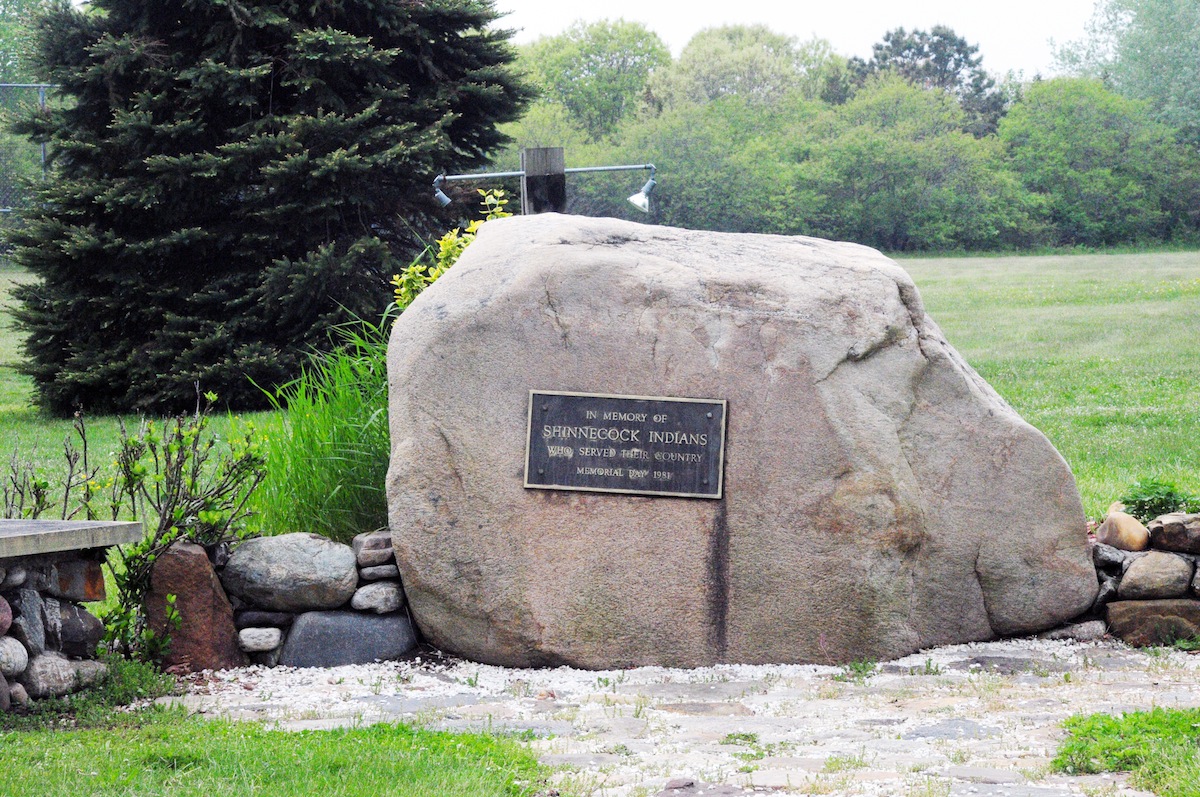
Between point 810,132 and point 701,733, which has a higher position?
Answer: point 810,132

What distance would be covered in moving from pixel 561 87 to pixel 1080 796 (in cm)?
5093

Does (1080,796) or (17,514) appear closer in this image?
(1080,796)

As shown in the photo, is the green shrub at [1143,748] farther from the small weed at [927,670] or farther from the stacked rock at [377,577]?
the stacked rock at [377,577]

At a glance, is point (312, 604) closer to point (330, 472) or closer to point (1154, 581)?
point (330, 472)

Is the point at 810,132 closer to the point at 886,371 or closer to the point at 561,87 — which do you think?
the point at 561,87

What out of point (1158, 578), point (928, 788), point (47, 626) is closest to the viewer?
point (928, 788)

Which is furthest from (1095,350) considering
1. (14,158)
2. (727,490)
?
(14,158)

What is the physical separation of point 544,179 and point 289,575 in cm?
448

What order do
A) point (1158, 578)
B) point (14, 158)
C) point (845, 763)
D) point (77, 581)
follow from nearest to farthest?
1. point (845, 763)
2. point (77, 581)
3. point (1158, 578)
4. point (14, 158)

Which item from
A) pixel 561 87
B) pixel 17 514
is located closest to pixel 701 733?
pixel 17 514

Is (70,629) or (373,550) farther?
(373,550)

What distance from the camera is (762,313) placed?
5.30 m

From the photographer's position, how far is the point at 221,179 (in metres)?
11.8

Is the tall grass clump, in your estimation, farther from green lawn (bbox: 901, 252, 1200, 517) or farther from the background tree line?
the background tree line
